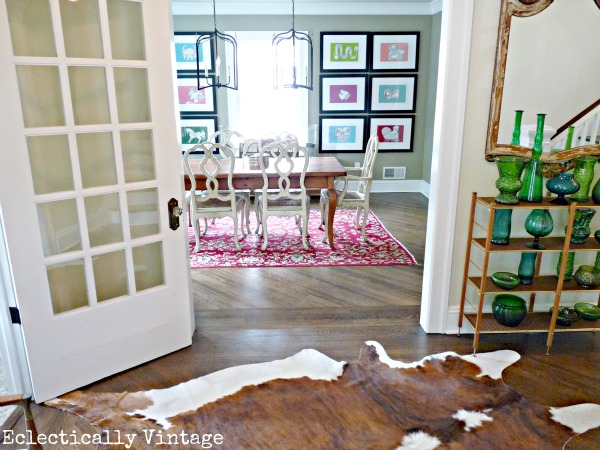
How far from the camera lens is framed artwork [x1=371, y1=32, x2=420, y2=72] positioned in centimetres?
669

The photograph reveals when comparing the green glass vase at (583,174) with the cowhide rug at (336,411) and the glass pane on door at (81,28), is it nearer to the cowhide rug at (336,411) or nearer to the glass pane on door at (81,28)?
the cowhide rug at (336,411)

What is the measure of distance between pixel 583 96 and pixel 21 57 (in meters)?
2.96

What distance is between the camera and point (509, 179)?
→ 104 inches

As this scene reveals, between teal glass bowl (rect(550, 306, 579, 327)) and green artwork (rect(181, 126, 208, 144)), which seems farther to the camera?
green artwork (rect(181, 126, 208, 144))

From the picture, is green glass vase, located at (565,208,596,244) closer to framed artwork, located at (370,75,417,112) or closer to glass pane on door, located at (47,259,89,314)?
glass pane on door, located at (47,259,89,314)

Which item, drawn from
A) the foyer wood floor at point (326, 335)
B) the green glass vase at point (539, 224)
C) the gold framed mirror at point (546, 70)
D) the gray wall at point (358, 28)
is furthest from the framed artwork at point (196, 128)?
the green glass vase at point (539, 224)

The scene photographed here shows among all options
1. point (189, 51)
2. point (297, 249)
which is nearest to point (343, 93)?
point (189, 51)

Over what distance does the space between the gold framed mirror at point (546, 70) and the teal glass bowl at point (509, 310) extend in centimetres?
85

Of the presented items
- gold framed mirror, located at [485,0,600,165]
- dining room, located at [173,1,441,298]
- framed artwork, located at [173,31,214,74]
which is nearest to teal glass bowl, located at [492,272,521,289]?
gold framed mirror, located at [485,0,600,165]

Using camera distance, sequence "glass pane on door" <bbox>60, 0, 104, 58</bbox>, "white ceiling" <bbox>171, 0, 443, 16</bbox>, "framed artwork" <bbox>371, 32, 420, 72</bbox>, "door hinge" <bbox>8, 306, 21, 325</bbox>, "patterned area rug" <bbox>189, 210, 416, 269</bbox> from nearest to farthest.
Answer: "glass pane on door" <bbox>60, 0, 104, 58</bbox>
"door hinge" <bbox>8, 306, 21, 325</bbox>
"patterned area rug" <bbox>189, 210, 416, 269</bbox>
"white ceiling" <bbox>171, 0, 443, 16</bbox>
"framed artwork" <bbox>371, 32, 420, 72</bbox>

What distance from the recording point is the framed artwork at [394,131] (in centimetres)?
700

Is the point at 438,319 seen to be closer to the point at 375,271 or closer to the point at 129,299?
the point at 375,271

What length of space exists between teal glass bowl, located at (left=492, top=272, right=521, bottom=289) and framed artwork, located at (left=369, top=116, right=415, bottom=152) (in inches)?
174

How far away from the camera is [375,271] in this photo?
13.8 feet
